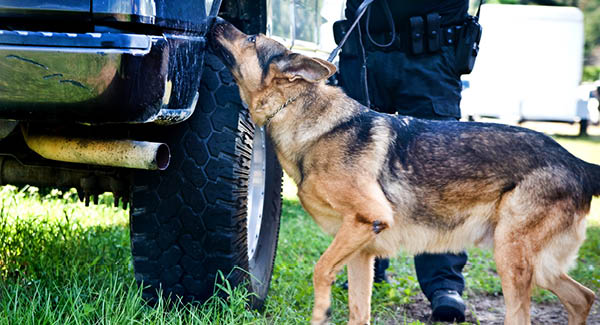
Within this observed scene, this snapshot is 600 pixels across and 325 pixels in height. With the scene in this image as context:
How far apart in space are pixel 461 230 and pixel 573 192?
54cm

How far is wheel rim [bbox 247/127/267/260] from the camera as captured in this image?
12.6 feet

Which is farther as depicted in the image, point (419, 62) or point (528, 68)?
point (528, 68)

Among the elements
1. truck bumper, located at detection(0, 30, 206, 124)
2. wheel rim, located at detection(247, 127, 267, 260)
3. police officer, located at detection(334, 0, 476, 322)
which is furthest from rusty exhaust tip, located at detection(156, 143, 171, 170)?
police officer, located at detection(334, 0, 476, 322)

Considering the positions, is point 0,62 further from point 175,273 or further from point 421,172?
point 421,172

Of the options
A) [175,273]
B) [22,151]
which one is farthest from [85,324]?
[22,151]

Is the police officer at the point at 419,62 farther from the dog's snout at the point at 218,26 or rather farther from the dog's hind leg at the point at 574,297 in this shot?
the dog's snout at the point at 218,26

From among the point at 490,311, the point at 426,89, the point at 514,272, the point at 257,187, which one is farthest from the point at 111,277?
the point at 490,311

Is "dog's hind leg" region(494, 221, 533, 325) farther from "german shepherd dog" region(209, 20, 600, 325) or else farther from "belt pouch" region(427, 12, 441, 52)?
"belt pouch" region(427, 12, 441, 52)

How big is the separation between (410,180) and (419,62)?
3.45ft

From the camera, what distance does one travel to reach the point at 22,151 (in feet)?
9.83

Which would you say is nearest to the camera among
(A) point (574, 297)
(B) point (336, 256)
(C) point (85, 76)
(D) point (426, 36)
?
(C) point (85, 76)

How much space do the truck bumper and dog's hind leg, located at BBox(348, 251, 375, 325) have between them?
1459 millimetres

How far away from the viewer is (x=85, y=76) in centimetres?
226

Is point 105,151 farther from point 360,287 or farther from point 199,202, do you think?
point 360,287
